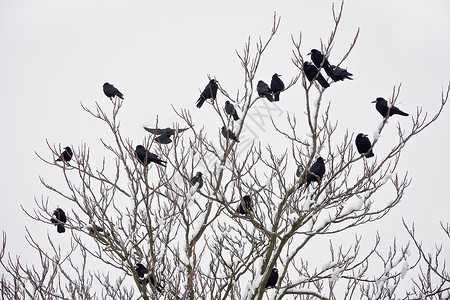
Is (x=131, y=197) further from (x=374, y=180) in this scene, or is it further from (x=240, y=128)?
(x=374, y=180)

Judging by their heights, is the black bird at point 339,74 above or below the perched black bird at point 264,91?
below

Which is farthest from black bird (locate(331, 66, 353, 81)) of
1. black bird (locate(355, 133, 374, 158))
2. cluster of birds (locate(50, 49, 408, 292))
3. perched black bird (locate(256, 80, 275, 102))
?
perched black bird (locate(256, 80, 275, 102))

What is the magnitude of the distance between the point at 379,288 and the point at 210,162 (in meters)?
2.19

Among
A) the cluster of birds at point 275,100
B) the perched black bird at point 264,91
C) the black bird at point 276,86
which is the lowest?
the cluster of birds at point 275,100

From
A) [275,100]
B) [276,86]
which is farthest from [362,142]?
[276,86]

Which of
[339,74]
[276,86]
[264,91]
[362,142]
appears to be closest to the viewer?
[339,74]

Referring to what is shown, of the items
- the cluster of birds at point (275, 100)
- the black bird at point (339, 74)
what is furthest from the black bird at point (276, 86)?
the black bird at point (339, 74)

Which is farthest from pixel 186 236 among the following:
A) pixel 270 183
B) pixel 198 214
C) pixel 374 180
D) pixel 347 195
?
pixel 374 180

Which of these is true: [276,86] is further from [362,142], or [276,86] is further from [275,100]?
[362,142]

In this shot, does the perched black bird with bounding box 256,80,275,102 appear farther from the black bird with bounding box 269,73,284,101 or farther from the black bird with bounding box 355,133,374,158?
the black bird with bounding box 355,133,374,158

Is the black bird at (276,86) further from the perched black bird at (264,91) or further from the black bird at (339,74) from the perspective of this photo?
the black bird at (339,74)

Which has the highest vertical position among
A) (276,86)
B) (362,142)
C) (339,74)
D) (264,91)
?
(276,86)

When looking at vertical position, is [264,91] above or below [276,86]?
below

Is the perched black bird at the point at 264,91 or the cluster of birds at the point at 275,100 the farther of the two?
the perched black bird at the point at 264,91
